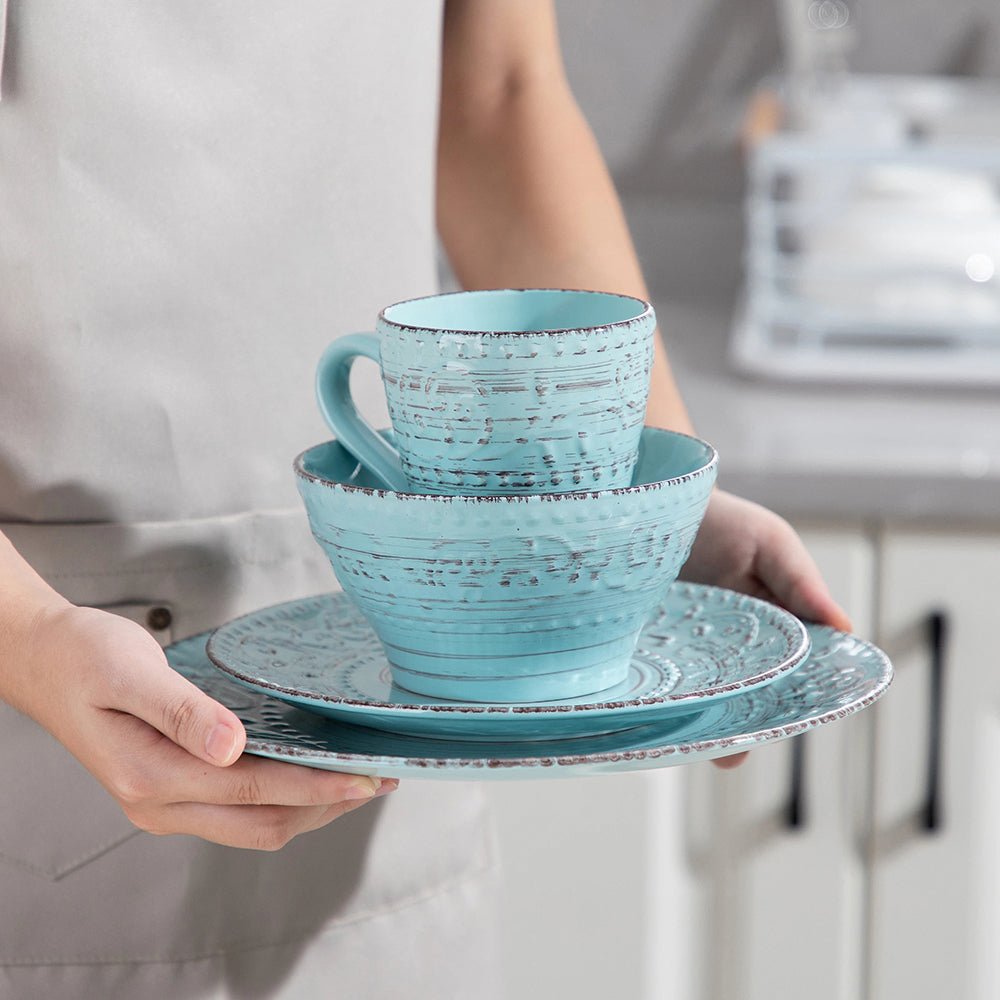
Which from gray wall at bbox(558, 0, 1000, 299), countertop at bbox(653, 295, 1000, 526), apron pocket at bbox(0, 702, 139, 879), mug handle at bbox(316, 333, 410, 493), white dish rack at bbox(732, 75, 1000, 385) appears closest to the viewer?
mug handle at bbox(316, 333, 410, 493)

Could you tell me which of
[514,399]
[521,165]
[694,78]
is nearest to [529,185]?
[521,165]

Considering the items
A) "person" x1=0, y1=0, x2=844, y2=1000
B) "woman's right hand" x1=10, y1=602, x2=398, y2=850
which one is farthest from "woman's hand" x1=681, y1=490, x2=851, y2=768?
"woman's right hand" x1=10, y1=602, x2=398, y2=850

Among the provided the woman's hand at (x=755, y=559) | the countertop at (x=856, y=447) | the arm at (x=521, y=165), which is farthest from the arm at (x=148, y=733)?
the countertop at (x=856, y=447)

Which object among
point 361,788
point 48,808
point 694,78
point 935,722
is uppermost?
point 694,78

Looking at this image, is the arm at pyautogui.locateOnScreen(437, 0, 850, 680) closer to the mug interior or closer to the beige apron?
the beige apron

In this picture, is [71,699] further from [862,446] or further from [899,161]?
[899,161]

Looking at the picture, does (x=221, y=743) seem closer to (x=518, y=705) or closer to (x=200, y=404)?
(x=518, y=705)

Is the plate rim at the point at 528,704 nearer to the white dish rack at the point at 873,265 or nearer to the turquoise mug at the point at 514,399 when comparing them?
the turquoise mug at the point at 514,399

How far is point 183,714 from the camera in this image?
492mm

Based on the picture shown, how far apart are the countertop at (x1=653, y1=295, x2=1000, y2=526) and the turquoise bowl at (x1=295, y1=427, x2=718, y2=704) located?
1.74 feet

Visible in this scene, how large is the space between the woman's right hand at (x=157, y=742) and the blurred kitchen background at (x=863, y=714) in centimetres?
61

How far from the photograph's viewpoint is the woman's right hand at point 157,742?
1.63ft

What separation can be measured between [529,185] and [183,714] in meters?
0.46

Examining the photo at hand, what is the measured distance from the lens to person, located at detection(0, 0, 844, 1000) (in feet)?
2.23
